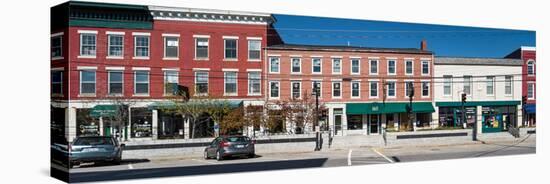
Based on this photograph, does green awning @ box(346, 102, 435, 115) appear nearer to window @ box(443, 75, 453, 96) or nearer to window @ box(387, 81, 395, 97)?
window @ box(387, 81, 395, 97)

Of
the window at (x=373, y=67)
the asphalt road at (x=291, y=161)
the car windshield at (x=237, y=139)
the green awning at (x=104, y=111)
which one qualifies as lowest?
the asphalt road at (x=291, y=161)

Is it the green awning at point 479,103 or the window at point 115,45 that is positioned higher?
the window at point 115,45

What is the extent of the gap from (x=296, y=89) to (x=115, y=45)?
14.0 ft

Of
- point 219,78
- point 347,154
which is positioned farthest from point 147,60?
point 347,154

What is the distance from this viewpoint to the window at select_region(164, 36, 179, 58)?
1398 cm

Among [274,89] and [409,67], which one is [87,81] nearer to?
[274,89]

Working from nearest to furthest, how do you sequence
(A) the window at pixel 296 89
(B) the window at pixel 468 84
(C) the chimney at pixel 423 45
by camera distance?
(A) the window at pixel 296 89 → (C) the chimney at pixel 423 45 → (B) the window at pixel 468 84

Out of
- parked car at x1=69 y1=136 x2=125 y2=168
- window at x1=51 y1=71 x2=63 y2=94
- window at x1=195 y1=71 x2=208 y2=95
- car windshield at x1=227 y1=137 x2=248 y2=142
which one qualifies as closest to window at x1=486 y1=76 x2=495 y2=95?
car windshield at x1=227 y1=137 x2=248 y2=142

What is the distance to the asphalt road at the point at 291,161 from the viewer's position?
42.5 feet

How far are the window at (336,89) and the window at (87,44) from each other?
5616 mm

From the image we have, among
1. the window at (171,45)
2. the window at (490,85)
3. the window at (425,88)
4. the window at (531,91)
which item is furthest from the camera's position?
the window at (531,91)

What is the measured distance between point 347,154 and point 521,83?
5.69 meters

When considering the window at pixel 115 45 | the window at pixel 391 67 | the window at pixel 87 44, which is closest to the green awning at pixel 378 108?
the window at pixel 391 67

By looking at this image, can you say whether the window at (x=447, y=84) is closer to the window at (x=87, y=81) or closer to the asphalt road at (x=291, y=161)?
the asphalt road at (x=291, y=161)
